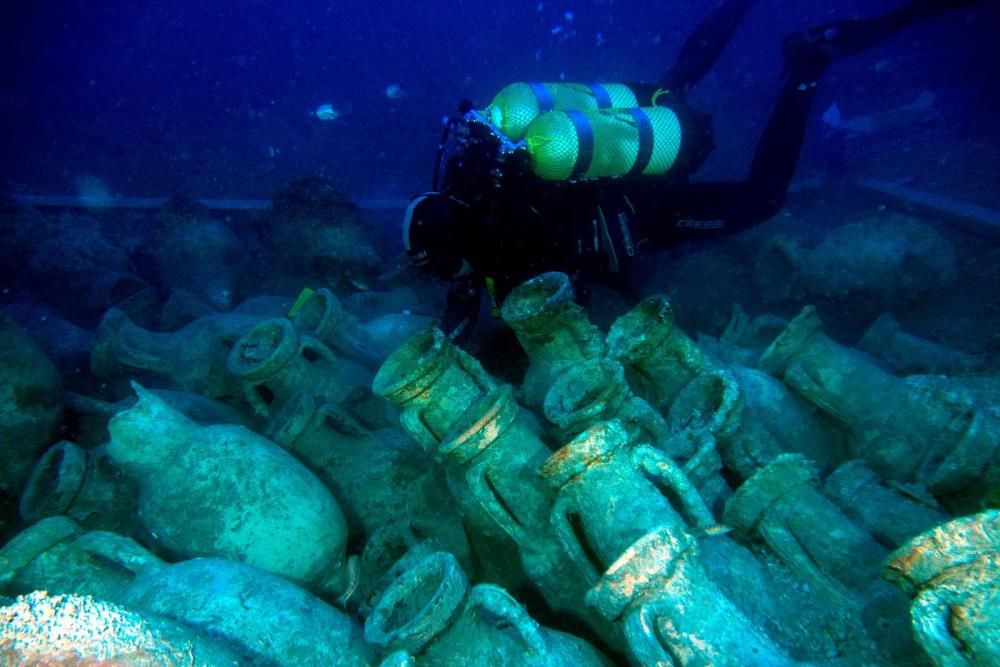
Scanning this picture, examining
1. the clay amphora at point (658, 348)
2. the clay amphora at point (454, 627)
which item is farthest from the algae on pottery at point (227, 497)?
the clay amphora at point (658, 348)

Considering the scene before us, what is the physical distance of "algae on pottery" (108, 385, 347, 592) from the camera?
7.37 feet

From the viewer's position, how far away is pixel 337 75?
3575 cm

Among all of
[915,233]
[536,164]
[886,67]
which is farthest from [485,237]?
[886,67]

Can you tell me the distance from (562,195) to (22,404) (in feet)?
13.4

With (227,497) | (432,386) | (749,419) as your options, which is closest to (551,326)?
(432,386)

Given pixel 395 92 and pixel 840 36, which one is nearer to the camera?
pixel 840 36

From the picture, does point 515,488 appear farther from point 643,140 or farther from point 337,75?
point 337,75

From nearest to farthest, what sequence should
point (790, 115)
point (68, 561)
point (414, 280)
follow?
1. point (68, 561)
2. point (790, 115)
3. point (414, 280)

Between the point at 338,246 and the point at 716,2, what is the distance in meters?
47.7

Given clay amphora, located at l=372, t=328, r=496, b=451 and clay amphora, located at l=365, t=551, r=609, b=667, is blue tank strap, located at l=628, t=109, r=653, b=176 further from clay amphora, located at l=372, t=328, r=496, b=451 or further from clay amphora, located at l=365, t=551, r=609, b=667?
clay amphora, located at l=365, t=551, r=609, b=667

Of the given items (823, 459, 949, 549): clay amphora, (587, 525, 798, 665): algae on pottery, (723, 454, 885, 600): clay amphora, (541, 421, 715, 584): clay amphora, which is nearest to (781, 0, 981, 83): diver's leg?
(823, 459, 949, 549): clay amphora

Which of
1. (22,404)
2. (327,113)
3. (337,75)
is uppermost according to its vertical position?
(337,75)

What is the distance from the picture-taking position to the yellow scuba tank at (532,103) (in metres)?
4.73

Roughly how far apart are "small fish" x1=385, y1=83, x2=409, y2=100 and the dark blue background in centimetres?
71
